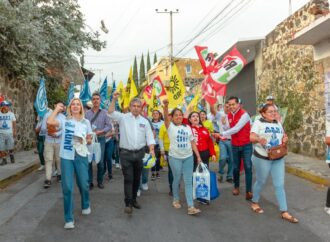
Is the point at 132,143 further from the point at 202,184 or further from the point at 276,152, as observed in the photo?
the point at 276,152

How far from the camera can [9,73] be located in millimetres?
14156

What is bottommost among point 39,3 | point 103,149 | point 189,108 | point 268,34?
point 103,149

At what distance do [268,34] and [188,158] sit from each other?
33.7ft

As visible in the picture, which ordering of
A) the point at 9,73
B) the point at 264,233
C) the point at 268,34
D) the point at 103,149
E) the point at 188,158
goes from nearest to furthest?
the point at 264,233
the point at 188,158
the point at 103,149
the point at 9,73
the point at 268,34

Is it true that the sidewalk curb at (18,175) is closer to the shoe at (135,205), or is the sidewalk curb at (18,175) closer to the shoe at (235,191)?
the shoe at (135,205)

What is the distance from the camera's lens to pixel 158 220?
5.64 metres

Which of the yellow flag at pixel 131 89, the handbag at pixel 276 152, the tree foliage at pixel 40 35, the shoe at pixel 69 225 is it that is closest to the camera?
the shoe at pixel 69 225

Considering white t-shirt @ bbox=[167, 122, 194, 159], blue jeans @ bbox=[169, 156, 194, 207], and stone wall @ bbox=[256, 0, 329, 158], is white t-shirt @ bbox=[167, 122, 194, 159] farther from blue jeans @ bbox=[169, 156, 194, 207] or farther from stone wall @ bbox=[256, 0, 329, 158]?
stone wall @ bbox=[256, 0, 329, 158]

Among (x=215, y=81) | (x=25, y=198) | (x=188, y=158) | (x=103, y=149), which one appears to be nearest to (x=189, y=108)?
(x=215, y=81)

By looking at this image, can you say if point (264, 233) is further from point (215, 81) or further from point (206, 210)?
point (215, 81)

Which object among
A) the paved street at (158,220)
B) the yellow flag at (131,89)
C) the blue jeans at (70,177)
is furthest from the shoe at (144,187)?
the blue jeans at (70,177)

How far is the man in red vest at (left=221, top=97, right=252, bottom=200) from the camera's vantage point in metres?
6.89

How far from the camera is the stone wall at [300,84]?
1126cm

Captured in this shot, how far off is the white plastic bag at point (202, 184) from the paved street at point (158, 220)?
0.25 meters
